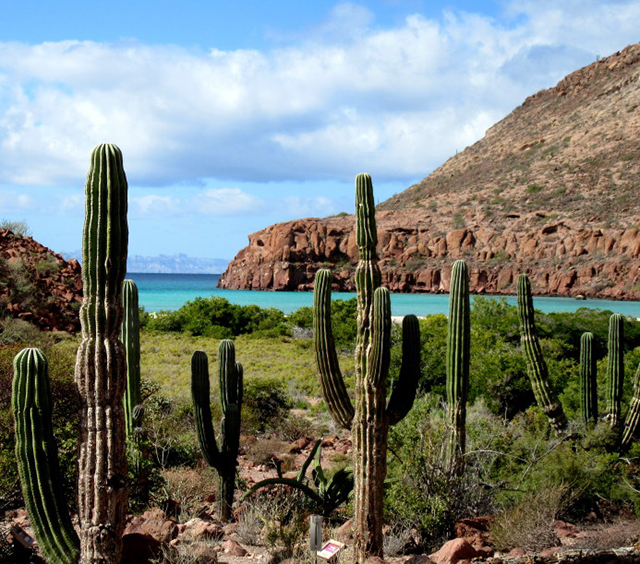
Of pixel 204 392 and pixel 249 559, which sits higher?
pixel 204 392

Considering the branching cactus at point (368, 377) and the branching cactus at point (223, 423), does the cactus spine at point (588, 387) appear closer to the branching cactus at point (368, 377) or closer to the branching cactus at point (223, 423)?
the branching cactus at point (368, 377)

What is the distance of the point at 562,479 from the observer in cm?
796

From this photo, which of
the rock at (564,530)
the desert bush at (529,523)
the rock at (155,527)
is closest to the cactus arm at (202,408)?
the rock at (155,527)

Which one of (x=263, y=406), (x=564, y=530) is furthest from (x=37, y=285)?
(x=564, y=530)

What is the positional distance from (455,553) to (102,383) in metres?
3.46

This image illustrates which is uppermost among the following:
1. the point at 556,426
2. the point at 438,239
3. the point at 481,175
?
the point at 481,175

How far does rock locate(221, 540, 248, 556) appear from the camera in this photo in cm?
685

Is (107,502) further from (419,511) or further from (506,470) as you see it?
(506,470)

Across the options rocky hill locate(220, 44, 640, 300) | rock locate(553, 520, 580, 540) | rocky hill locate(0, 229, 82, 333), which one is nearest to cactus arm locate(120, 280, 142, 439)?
rock locate(553, 520, 580, 540)

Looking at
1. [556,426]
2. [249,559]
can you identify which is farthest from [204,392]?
[556,426]

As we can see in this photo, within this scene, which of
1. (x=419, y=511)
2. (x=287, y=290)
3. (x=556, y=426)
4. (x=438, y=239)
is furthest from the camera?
(x=287, y=290)

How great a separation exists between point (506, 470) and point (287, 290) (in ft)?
214

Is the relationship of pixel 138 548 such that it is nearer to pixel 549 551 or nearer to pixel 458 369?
pixel 549 551

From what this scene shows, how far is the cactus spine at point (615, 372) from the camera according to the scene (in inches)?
384
